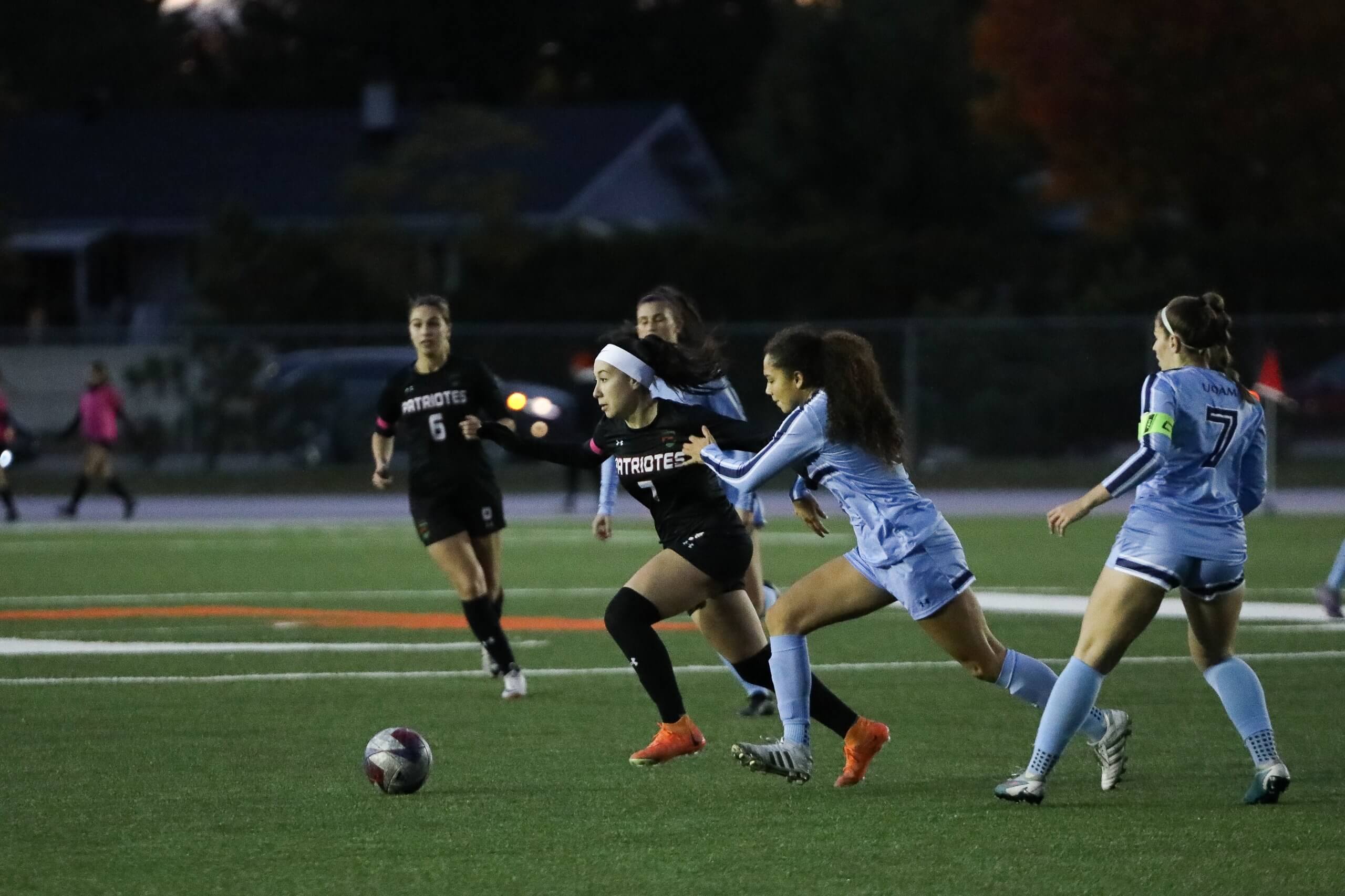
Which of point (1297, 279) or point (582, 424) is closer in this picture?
point (582, 424)

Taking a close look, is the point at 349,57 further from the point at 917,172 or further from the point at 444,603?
the point at 444,603

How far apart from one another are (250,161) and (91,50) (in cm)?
2018

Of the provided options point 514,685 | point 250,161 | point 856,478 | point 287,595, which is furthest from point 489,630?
point 250,161

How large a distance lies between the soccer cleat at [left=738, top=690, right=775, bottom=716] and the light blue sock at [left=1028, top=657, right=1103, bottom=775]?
2.95 m

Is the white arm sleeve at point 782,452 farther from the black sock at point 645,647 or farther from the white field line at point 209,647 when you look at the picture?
the white field line at point 209,647

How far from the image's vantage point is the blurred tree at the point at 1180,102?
44.8m

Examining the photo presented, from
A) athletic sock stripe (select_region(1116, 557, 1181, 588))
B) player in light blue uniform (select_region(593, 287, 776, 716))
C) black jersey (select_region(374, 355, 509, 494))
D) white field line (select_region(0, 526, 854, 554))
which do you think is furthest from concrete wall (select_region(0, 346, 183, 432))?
athletic sock stripe (select_region(1116, 557, 1181, 588))

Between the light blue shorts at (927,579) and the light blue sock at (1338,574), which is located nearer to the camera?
the light blue shorts at (927,579)

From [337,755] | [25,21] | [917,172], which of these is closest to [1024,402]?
[917,172]

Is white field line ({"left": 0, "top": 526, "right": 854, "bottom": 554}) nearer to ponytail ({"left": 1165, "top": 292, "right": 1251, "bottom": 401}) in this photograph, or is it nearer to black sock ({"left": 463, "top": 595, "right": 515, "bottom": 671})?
black sock ({"left": 463, "top": 595, "right": 515, "bottom": 671})

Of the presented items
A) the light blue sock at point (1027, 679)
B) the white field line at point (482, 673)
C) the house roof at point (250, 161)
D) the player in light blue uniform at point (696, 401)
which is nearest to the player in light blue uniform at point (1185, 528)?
the light blue sock at point (1027, 679)

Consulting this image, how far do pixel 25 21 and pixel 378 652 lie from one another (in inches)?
2438

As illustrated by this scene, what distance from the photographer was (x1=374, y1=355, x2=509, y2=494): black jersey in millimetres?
12031

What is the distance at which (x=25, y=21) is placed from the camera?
232ft
